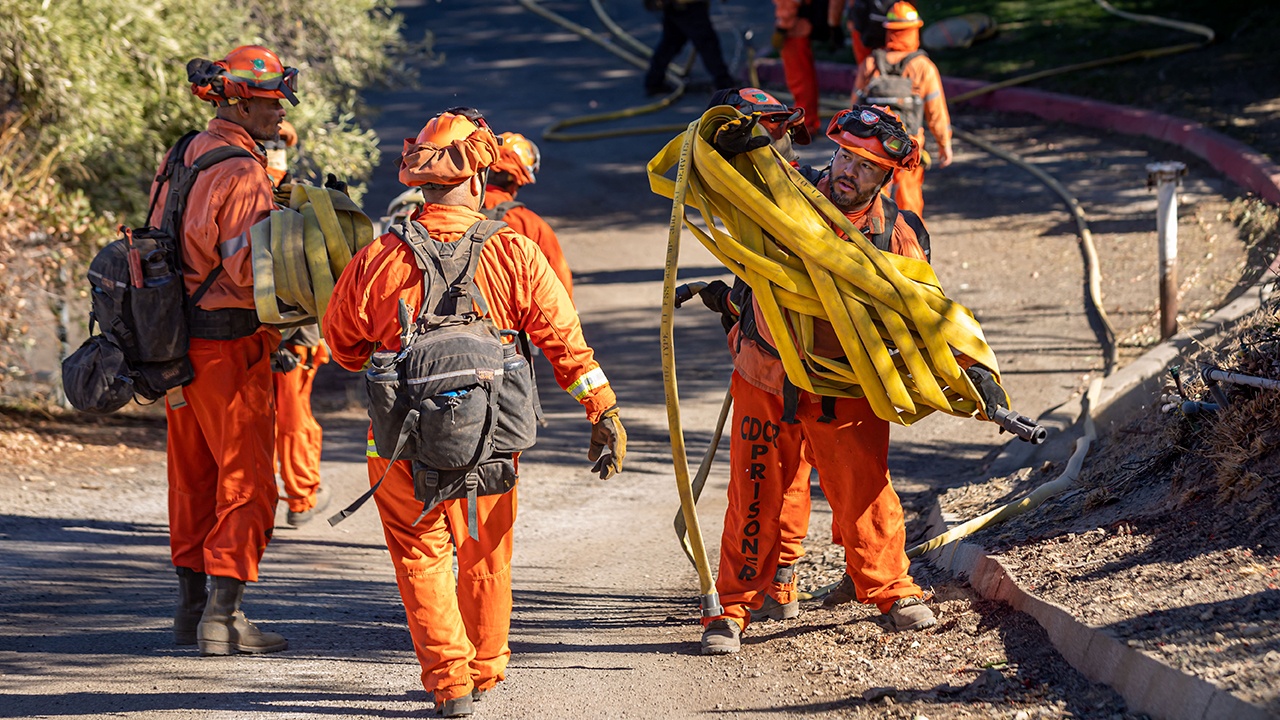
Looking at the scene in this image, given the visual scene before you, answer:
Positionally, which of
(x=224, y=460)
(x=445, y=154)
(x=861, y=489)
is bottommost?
(x=224, y=460)

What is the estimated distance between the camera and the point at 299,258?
4910 millimetres

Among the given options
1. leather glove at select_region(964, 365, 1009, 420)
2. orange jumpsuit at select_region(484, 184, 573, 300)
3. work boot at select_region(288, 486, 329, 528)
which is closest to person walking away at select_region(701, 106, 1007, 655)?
leather glove at select_region(964, 365, 1009, 420)

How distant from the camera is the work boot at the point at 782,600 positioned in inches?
206

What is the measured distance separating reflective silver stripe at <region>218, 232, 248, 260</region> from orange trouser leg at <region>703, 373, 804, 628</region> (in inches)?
75.6

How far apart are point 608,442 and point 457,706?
986 millimetres

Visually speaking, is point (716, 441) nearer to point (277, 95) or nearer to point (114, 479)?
point (277, 95)

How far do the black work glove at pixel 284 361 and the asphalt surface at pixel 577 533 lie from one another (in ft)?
3.08

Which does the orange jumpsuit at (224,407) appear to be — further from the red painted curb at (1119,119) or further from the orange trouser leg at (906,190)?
the red painted curb at (1119,119)

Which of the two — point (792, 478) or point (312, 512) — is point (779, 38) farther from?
point (792, 478)

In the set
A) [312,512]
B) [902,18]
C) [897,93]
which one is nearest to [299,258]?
[312,512]

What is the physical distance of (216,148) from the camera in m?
5.13

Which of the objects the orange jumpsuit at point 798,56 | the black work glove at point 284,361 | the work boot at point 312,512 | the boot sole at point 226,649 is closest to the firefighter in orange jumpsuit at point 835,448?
the boot sole at point 226,649

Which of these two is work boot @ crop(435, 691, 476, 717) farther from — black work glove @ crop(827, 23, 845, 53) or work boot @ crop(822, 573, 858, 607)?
black work glove @ crop(827, 23, 845, 53)

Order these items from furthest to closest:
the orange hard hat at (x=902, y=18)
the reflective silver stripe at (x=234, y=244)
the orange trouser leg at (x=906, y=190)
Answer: the orange hard hat at (x=902, y=18), the orange trouser leg at (x=906, y=190), the reflective silver stripe at (x=234, y=244)
